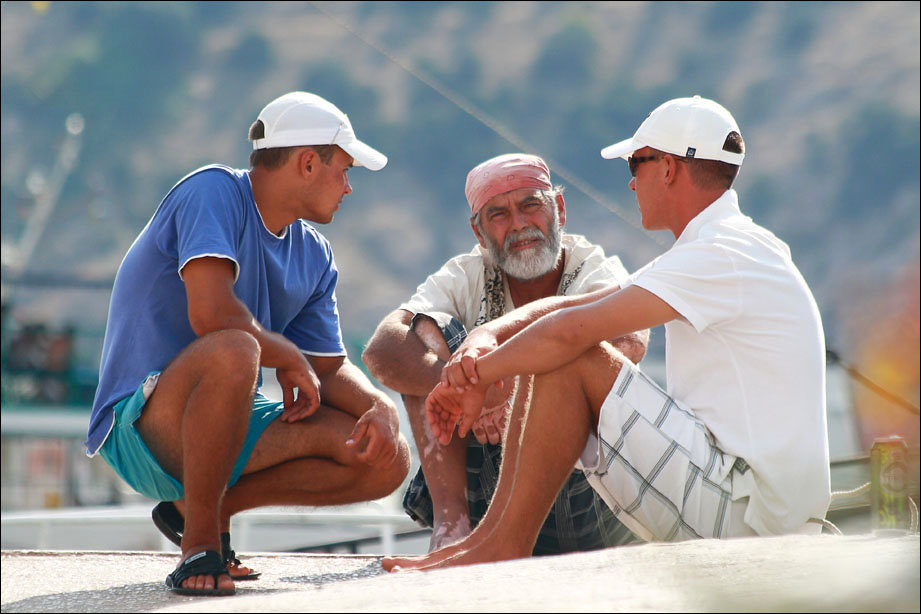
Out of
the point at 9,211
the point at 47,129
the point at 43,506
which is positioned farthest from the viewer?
the point at 47,129

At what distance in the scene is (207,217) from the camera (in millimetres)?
2408

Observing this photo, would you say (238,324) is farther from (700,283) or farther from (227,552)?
(700,283)

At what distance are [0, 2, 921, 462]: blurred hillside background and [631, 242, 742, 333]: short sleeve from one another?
64.6ft

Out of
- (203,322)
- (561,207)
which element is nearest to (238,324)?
(203,322)

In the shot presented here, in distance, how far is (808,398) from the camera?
207cm

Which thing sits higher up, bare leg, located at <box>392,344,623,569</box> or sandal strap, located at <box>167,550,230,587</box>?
bare leg, located at <box>392,344,623,569</box>

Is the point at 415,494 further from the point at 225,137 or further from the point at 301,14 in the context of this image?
the point at 301,14

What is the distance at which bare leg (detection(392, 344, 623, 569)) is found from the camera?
2086 millimetres

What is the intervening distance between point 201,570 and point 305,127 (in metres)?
1.06

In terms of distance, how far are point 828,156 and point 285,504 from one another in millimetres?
27824

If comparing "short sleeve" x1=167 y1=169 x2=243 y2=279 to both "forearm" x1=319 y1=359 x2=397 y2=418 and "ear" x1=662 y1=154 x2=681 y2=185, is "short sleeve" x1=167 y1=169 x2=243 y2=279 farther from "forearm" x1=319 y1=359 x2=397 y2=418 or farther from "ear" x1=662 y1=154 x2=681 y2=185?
"ear" x1=662 y1=154 x2=681 y2=185

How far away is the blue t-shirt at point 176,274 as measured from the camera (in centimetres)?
243

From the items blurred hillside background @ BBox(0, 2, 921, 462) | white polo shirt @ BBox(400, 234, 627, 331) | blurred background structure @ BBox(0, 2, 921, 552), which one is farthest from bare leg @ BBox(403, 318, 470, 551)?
blurred hillside background @ BBox(0, 2, 921, 462)

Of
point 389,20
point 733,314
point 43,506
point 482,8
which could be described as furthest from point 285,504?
point 389,20
